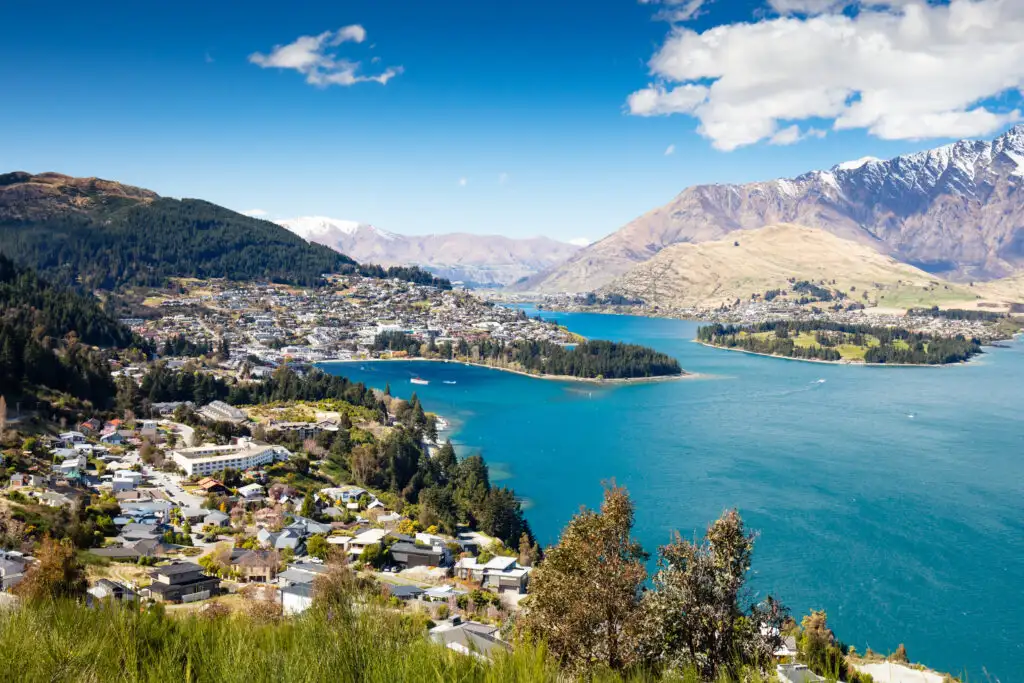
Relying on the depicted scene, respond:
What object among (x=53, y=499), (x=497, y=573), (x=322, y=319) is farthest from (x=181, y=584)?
(x=322, y=319)

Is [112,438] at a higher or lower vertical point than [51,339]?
lower

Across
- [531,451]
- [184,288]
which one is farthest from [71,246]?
[531,451]

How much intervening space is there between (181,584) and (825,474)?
24.3 meters

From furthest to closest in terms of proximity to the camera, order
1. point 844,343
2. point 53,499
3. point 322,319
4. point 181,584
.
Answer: point 322,319 < point 844,343 < point 53,499 < point 181,584

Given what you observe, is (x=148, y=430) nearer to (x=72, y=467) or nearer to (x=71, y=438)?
(x=71, y=438)

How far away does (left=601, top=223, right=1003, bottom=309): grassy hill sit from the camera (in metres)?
131

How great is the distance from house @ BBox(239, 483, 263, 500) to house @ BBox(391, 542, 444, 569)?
17.9 feet

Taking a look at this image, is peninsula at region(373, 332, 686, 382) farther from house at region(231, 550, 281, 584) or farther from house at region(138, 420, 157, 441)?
house at region(231, 550, 281, 584)

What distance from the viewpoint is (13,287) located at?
37.7 meters

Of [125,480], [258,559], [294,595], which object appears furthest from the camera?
A: [125,480]

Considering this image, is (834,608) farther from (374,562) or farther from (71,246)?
(71,246)

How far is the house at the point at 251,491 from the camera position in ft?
65.9

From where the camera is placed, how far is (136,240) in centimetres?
9356

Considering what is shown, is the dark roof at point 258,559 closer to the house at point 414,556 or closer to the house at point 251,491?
the house at point 414,556
